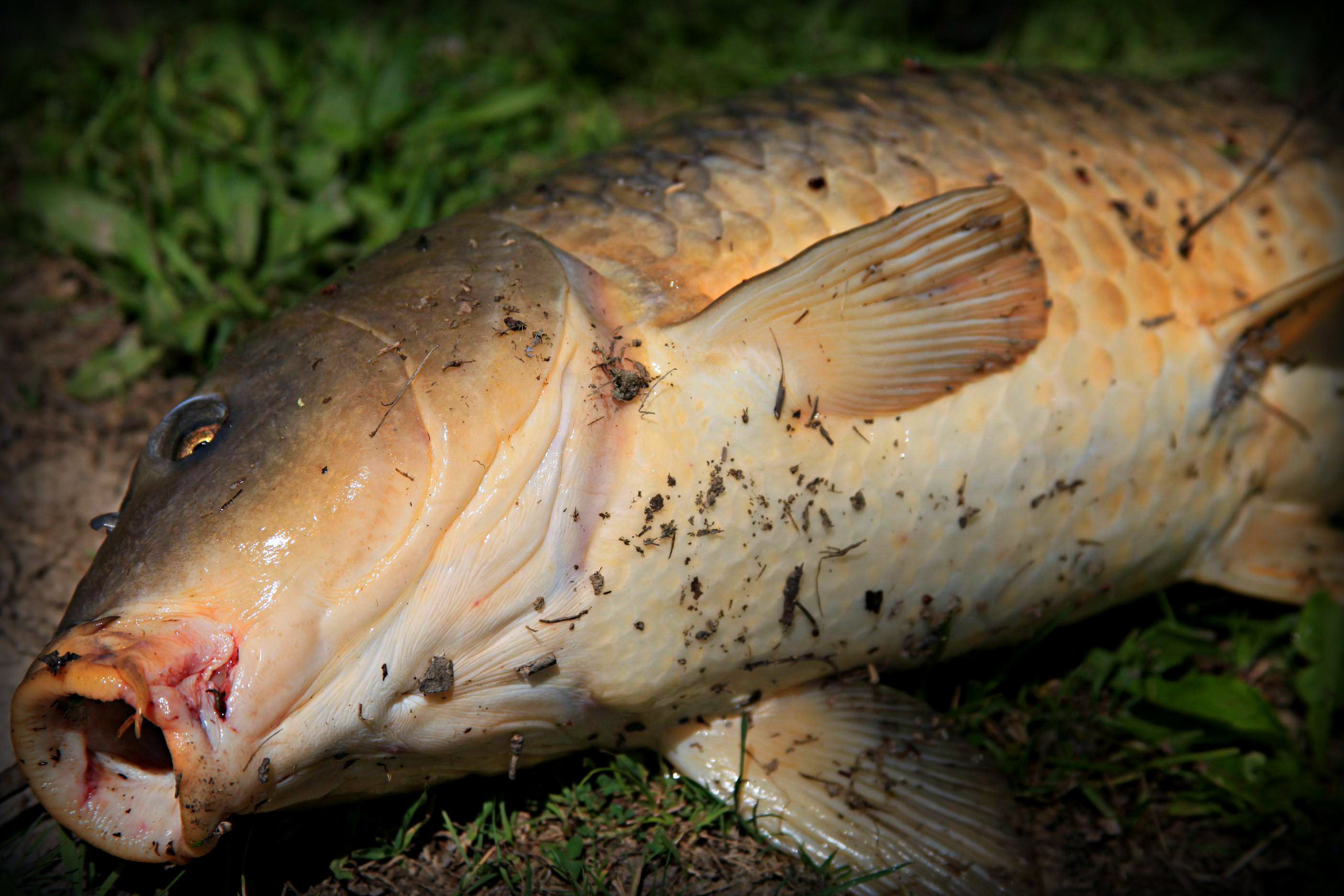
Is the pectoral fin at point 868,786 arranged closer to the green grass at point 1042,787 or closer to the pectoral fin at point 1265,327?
the green grass at point 1042,787

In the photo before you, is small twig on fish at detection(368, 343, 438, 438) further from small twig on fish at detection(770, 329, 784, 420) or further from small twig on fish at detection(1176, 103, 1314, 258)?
small twig on fish at detection(1176, 103, 1314, 258)

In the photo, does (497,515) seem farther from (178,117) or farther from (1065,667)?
(178,117)

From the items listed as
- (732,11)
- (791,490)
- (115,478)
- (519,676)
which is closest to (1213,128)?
(791,490)

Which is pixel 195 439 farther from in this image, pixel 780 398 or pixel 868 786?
pixel 868 786

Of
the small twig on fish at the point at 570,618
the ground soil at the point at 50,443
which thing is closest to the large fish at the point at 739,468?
the small twig on fish at the point at 570,618

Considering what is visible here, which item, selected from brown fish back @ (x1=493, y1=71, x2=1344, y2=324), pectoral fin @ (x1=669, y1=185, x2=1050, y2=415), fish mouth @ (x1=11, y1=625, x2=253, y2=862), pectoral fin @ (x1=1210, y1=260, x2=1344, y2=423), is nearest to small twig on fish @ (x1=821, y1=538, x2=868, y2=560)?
pectoral fin @ (x1=669, y1=185, x2=1050, y2=415)

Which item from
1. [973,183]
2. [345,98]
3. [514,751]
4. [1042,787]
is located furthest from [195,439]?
[345,98]
